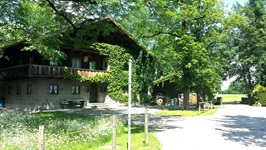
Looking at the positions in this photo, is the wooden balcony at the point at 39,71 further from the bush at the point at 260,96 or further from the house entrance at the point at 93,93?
the bush at the point at 260,96

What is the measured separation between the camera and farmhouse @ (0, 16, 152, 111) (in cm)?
2811

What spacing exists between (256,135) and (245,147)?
10.6ft

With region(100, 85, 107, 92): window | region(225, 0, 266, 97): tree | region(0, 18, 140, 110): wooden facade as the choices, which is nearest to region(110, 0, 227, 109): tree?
region(0, 18, 140, 110): wooden facade

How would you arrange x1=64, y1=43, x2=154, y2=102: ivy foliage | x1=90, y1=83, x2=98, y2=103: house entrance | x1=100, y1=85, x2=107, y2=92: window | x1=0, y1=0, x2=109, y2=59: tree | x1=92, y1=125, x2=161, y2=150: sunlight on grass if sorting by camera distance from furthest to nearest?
x1=100, y1=85, x2=107, y2=92: window < x1=90, y1=83, x2=98, y2=103: house entrance < x1=64, y1=43, x2=154, y2=102: ivy foliage < x1=0, y1=0, x2=109, y2=59: tree < x1=92, y1=125, x2=161, y2=150: sunlight on grass

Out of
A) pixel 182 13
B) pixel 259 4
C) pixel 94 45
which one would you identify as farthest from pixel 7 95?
pixel 259 4

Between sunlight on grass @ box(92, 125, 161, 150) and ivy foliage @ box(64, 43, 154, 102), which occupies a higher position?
ivy foliage @ box(64, 43, 154, 102)

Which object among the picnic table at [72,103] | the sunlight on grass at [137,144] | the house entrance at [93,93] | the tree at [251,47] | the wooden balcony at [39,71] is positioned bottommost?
the sunlight on grass at [137,144]

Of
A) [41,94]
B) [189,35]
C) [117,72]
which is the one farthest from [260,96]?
[41,94]

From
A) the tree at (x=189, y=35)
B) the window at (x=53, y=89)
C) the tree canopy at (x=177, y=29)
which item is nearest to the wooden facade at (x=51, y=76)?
the window at (x=53, y=89)

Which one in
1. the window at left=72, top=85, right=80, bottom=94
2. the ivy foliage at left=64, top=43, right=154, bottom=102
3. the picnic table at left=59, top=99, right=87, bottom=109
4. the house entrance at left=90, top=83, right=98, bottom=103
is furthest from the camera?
the house entrance at left=90, top=83, right=98, bottom=103

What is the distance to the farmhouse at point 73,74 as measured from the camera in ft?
92.2

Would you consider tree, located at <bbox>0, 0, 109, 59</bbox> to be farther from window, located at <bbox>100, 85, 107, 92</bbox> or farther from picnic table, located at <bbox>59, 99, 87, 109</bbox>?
window, located at <bbox>100, 85, 107, 92</bbox>

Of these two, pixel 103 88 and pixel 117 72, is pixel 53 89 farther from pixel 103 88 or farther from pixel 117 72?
pixel 117 72

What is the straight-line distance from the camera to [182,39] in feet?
87.7
